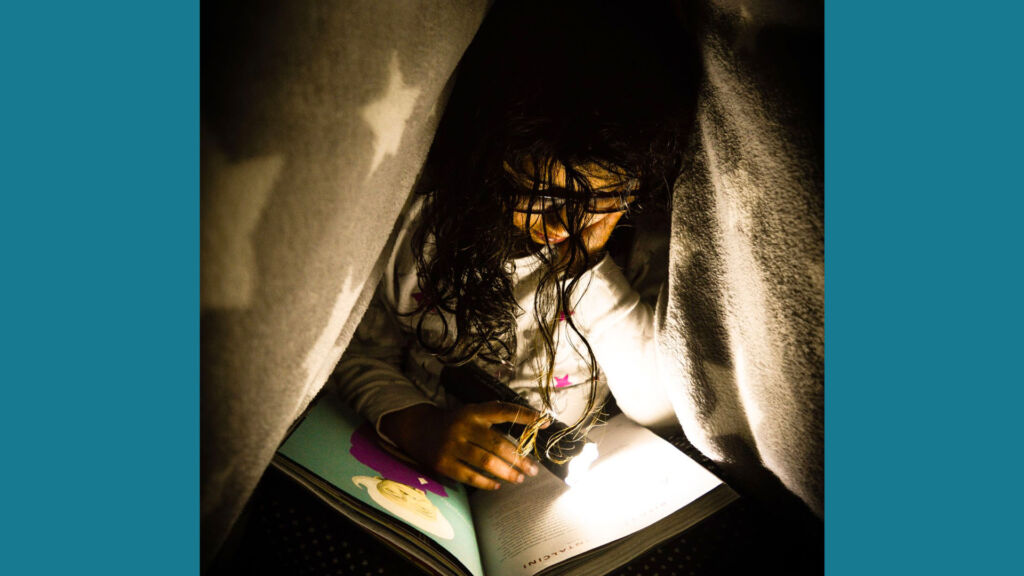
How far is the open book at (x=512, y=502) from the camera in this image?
26.5 inches

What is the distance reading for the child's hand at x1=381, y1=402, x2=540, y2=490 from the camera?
30.4 inches

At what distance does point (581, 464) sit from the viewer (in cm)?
78

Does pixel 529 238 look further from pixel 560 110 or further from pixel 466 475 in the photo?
pixel 466 475

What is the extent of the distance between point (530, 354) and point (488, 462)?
151 mm

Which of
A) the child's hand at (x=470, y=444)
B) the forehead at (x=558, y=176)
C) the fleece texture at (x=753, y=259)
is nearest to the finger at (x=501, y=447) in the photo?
the child's hand at (x=470, y=444)

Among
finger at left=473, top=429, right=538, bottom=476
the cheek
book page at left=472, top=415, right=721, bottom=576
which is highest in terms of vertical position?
the cheek

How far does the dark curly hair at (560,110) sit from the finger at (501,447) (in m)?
0.27

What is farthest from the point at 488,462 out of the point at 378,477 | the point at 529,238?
the point at 529,238

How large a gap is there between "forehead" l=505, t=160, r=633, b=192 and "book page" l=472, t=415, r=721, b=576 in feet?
1.14

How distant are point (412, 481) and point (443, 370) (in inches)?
5.9

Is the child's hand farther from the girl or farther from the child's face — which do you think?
the child's face

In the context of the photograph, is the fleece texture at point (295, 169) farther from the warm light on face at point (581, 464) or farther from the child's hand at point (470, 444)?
the warm light on face at point (581, 464)

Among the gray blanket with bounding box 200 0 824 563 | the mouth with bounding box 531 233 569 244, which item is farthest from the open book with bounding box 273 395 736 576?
the mouth with bounding box 531 233 569 244

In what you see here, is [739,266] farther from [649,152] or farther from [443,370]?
[443,370]
